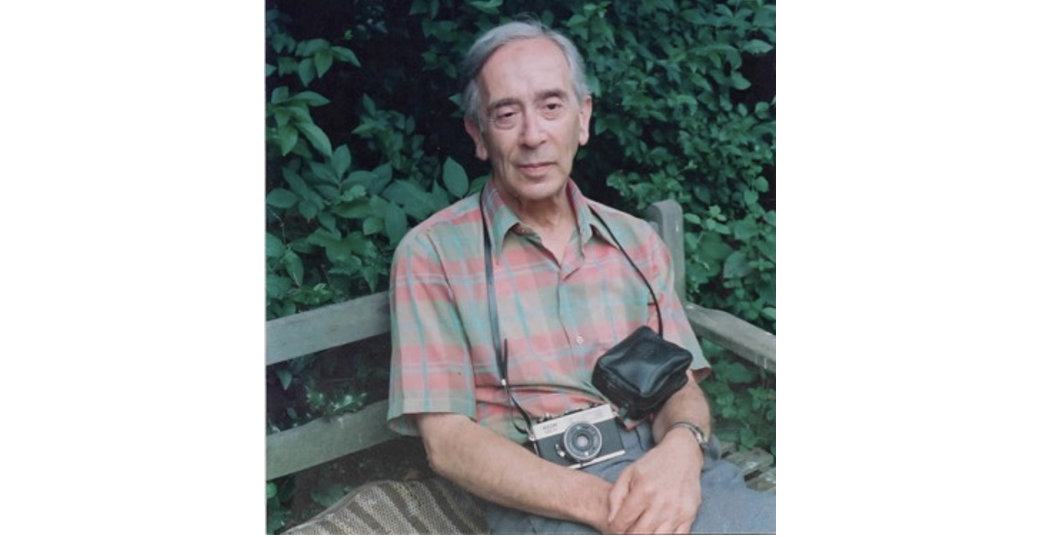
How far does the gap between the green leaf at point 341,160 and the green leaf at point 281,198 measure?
0.10m

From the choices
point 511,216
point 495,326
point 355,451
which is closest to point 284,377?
point 355,451

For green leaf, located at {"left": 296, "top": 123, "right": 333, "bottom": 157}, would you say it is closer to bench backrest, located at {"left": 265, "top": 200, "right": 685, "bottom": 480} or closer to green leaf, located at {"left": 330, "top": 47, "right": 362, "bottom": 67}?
green leaf, located at {"left": 330, "top": 47, "right": 362, "bottom": 67}

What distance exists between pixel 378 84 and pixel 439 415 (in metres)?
0.70

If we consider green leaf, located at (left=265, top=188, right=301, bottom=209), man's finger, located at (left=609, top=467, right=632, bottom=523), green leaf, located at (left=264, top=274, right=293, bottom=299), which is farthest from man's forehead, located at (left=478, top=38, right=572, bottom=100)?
man's finger, located at (left=609, top=467, right=632, bottom=523)

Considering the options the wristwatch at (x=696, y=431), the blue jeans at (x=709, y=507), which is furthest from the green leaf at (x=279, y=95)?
the wristwatch at (x=696, y=431)

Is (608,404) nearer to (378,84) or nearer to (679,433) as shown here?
(679,433)

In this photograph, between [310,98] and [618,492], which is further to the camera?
[310,98]

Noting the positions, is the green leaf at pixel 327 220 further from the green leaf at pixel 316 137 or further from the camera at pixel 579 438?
the camera at pixel 579 438

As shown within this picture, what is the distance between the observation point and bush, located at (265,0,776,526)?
7.30ft

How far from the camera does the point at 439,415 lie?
215cm

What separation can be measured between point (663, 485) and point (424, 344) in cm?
55

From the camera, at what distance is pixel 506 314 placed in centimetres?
220

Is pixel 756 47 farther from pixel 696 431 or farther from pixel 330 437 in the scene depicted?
pixel 330 437

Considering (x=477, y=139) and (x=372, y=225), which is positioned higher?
(x=477, y=139)
